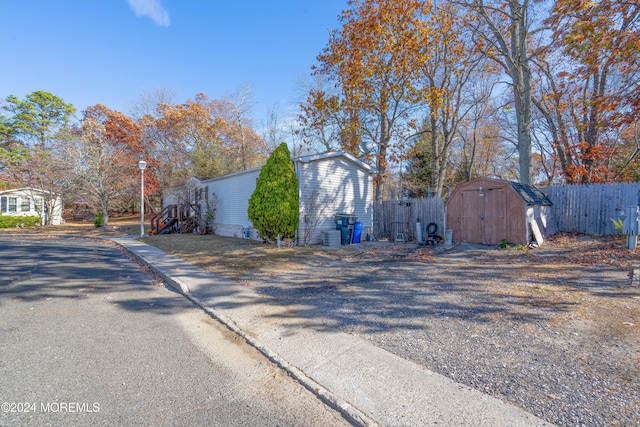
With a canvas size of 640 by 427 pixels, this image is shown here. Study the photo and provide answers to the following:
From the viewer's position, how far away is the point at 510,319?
160 inches

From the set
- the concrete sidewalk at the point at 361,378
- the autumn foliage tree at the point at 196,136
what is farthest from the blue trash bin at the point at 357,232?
the autumn foliage tree at the point at 196,136

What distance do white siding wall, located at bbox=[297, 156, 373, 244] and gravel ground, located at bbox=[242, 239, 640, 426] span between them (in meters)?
4.78

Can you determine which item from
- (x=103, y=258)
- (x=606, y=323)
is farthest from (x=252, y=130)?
(x=606, y=323)

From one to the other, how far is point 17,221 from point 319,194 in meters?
24.2

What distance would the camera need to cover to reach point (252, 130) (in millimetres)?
32688

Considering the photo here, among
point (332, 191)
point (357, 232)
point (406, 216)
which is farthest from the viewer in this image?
point (406, 216)

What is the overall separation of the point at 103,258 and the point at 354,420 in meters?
10.3

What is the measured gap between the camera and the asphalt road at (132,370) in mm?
2367

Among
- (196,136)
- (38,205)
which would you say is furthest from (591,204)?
(38,205)

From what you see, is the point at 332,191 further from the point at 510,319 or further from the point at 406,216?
the point at 510,319

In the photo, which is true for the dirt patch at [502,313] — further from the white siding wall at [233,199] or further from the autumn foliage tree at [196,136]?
the autumn foliage tree at [196,136]

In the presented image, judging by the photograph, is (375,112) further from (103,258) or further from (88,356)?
(88,356)

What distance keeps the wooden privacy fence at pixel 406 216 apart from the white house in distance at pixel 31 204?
2451 cm

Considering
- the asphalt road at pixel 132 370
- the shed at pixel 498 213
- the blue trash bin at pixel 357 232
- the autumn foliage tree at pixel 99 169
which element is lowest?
the asphalt road at pixel 132 370
